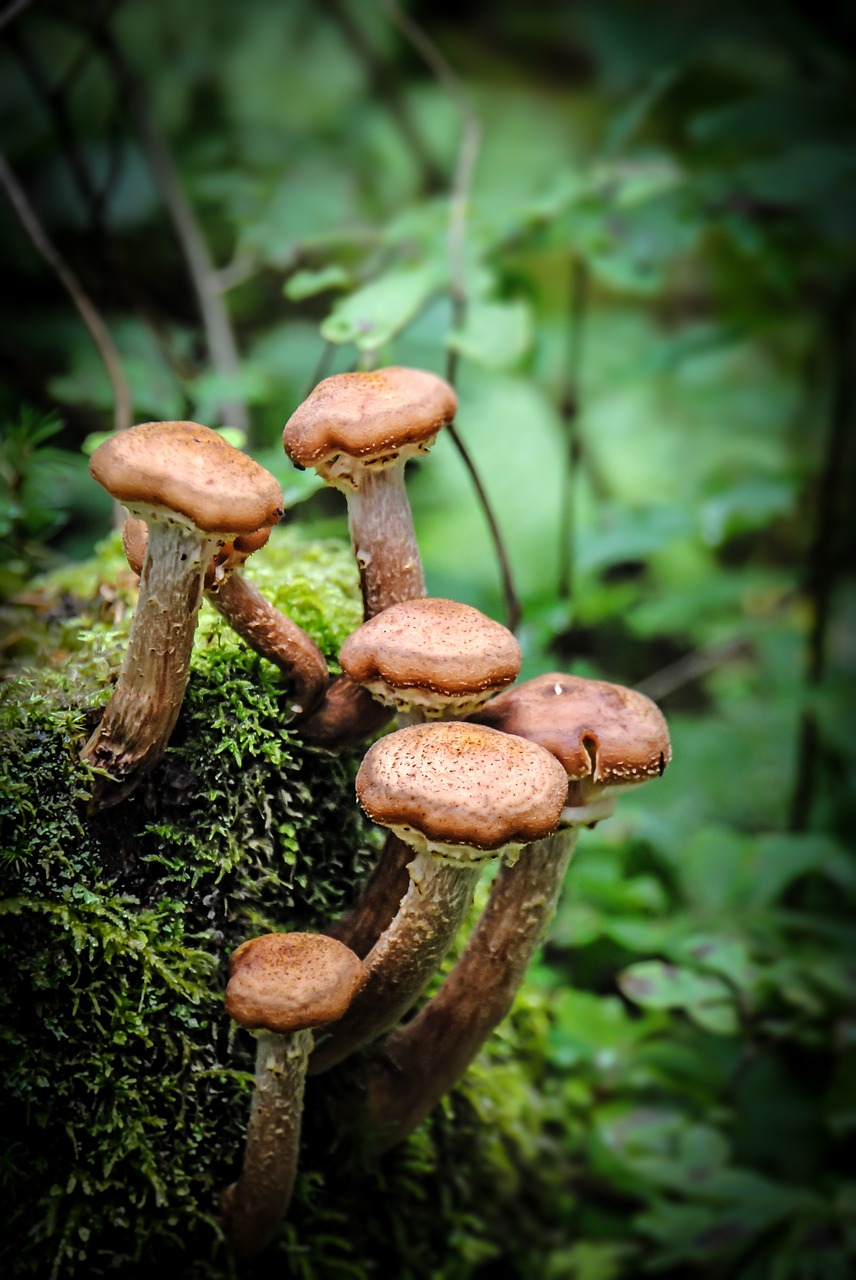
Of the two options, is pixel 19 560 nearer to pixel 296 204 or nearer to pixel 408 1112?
pixel 408 1112

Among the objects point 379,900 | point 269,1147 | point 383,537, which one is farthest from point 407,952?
point 383,537

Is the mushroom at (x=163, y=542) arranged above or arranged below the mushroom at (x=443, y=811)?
above

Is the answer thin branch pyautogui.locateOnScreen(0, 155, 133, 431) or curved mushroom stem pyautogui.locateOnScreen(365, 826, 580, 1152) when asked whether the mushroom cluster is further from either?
thin branch pyautogui.locateOnScreen(0, 155, 133, 431)

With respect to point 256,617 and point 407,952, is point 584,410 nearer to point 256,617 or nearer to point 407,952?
point 256,617

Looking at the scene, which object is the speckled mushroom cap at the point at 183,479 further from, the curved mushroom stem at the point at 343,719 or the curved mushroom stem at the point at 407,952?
the curved mushroom stem at the point at 407,952

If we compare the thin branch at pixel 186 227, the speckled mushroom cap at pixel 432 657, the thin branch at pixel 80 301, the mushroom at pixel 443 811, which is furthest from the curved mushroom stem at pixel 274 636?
the thin branch at pixel 186 227

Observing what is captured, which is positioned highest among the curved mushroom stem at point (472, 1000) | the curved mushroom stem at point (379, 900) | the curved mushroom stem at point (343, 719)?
the curved mushroom stem at point (343, 719)

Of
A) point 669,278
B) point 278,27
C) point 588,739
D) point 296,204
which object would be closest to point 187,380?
point 296,204
